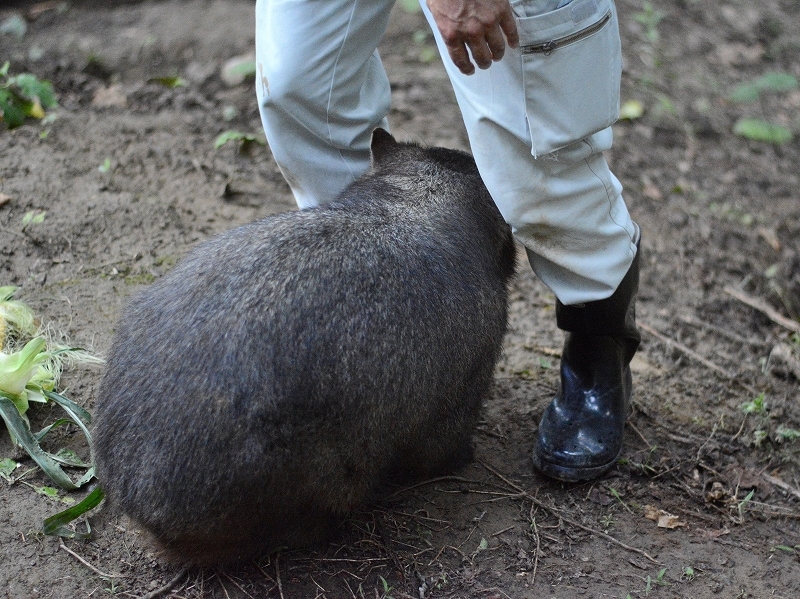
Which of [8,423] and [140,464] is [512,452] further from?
[8,423]

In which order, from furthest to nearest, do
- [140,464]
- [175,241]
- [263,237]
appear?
[175,241] → [263,237] → [140,464]

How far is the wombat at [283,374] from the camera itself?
2.72 meters

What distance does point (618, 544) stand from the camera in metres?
3.35

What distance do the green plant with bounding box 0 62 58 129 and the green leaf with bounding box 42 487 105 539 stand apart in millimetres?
3170

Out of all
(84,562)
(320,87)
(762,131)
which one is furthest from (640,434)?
(762,131)

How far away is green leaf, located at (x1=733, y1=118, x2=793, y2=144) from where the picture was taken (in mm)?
6398

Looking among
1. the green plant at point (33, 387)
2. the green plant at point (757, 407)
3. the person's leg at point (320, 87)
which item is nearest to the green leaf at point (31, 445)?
the green plant at point (33, 387)

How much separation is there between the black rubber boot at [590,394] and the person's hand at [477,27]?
1.32 m

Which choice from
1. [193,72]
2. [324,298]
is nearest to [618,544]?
[324,298]

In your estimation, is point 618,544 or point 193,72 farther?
point 193,72

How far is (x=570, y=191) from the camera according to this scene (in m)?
3.03

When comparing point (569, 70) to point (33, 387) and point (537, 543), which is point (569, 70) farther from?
point (33, 387)

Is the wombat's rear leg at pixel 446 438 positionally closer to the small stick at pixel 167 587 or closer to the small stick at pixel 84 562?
the small stick at pixel 167 587

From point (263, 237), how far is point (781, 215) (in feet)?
12.9
